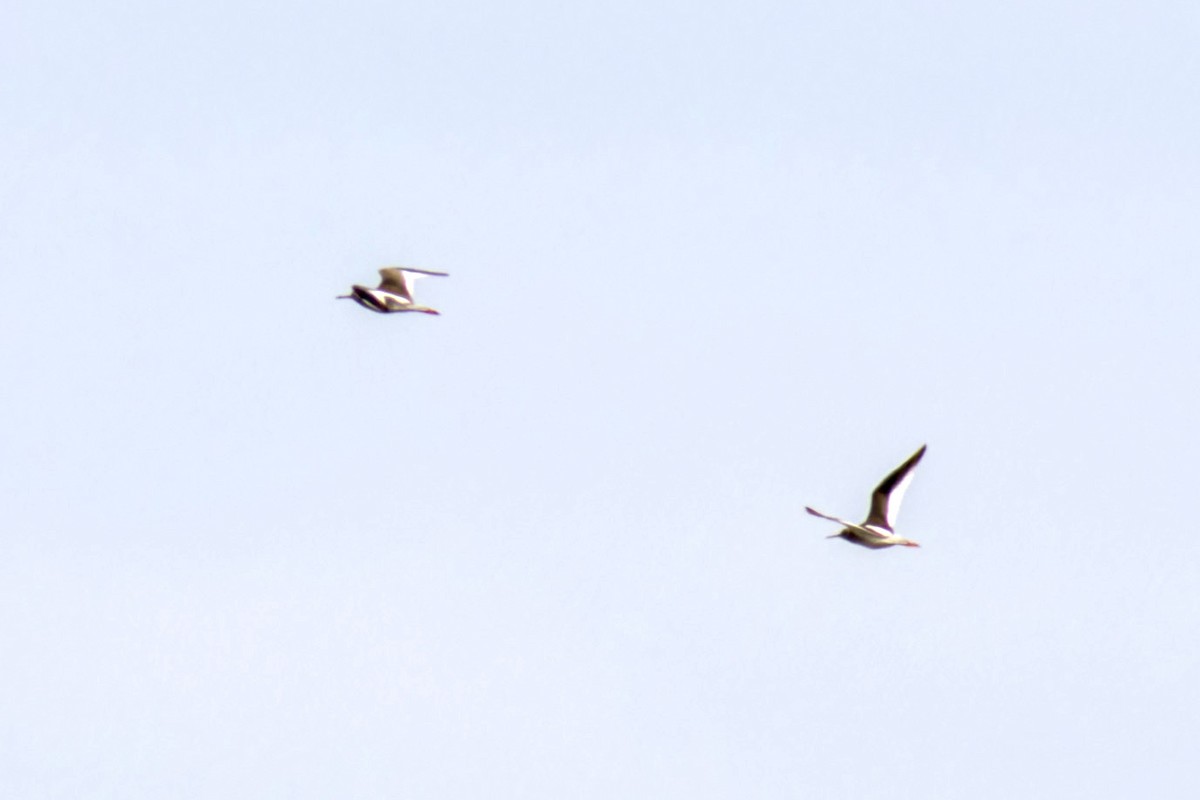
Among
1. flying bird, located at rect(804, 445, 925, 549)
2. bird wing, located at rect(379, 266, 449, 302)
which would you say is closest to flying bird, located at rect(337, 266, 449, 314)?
bird wing, located at rect(379, 266, 449, 302)

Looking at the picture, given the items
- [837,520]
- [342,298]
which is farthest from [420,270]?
[837,520]

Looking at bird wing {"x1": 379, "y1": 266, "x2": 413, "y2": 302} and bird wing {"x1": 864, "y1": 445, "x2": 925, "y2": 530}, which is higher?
bird wing {"x1": 379, "y1": 266, "x2": 413, "y2": 302}

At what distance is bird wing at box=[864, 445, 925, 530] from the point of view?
8488 cm

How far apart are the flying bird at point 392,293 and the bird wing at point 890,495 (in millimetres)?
16655

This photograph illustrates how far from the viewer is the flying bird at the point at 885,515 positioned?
85.0 meters

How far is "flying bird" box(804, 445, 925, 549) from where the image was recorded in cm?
8500

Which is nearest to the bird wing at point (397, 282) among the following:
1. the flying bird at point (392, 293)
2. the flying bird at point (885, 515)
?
the flying bird at point (392, 293)

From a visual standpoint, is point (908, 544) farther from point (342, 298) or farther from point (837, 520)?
point (342, 298)

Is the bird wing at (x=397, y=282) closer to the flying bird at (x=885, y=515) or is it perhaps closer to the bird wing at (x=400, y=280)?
the bird wing at (x=400, y=280)

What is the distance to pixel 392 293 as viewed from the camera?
3506 inches

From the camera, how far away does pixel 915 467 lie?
278ft

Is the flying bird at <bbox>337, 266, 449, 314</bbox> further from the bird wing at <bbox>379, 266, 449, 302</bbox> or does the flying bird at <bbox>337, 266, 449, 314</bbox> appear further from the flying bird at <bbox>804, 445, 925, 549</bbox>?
the flying bird at <bbox>804, 445, 925, 549</bbox>

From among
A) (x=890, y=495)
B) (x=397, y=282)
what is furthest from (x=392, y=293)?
(x=890, y=495)

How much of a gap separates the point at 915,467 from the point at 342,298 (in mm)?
20945
